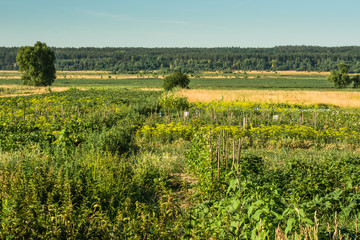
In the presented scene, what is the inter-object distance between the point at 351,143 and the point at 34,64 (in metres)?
54.7

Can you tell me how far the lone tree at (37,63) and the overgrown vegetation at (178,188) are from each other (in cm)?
4698

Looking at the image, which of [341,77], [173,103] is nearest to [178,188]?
[173,103]

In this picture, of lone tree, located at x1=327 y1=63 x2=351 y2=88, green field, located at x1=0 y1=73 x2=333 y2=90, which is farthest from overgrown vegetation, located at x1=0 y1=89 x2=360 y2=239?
green field, located at x1=0 y1=73 x2=333 y2=90

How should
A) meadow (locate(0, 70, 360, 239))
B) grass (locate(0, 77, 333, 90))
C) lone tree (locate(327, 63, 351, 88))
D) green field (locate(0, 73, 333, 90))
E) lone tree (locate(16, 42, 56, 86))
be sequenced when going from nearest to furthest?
meadow (locate(0, 70, 360, 239)), lone tree (locate(16, 42, 56, 86)), lone tree (locate(327, 63, 351, 88)), grass (locate(0, 77, 333, 90)), green field (locate(0, 73, 333, 90))

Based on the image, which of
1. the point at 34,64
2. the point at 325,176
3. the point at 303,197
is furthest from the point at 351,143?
the point at 34,64

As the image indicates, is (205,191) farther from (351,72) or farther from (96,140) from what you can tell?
(351,72)

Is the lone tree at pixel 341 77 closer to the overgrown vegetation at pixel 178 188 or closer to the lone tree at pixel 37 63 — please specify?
the lone tree at pixel 37 63

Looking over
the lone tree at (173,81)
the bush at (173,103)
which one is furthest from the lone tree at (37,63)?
the bush at (173,103)

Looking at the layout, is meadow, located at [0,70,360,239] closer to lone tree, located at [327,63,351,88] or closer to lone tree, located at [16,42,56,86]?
lone tree, located at [16,42,56,86]

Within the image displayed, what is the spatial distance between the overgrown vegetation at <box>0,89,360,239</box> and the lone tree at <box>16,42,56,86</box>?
46981 millimetres

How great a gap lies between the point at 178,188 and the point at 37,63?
187 ft

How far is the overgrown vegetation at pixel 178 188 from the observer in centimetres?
413

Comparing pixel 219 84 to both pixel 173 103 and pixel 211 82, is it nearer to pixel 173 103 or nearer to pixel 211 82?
pixel 211 82

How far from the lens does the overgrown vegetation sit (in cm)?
413
